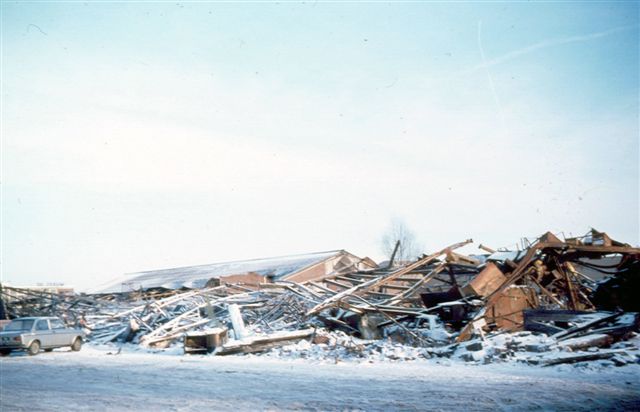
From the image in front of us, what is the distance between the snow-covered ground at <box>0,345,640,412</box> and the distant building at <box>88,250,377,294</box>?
21277 millimetres

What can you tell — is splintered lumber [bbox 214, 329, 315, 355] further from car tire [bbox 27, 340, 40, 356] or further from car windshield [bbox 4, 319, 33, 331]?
car windshield [bbox 4, 319, 33, 331]

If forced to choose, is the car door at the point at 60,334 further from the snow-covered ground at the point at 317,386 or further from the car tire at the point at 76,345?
the snow-covered ground at the point at 317,386

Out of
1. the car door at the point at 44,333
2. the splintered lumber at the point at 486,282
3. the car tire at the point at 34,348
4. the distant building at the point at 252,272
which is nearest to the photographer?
the splintered lumber at the point at 486,282

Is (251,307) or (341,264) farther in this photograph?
(341,264)

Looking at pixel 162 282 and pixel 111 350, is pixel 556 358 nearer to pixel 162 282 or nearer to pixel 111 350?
pixel 111 350

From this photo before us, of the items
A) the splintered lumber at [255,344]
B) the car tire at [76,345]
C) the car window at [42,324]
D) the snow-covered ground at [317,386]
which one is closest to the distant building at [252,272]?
the car tire at [76,345]

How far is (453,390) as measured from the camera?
874cm

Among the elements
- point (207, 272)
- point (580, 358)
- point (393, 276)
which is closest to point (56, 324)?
point (393, 276)

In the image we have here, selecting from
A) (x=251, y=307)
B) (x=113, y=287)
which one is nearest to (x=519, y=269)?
(x=251, y=307)

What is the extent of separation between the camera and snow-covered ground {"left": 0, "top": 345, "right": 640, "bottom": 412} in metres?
7.72

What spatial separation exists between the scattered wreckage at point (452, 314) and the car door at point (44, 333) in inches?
118

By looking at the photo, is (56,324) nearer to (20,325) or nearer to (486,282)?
(20,325)

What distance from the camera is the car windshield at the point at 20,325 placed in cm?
1783

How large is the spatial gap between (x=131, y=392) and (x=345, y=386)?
4.18 meters
